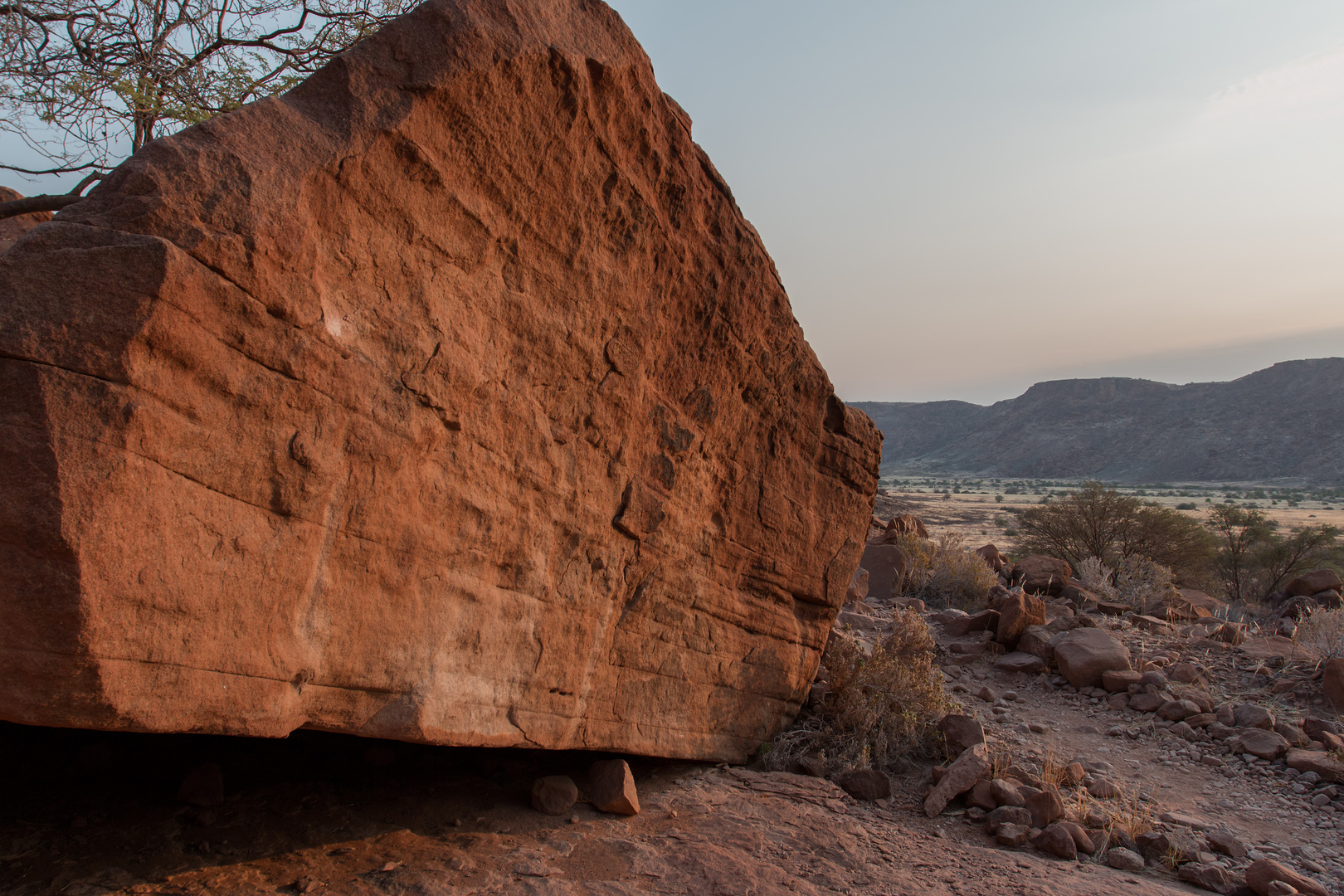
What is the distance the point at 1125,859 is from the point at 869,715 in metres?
1.78

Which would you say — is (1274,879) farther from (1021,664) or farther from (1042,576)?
(1042,576)

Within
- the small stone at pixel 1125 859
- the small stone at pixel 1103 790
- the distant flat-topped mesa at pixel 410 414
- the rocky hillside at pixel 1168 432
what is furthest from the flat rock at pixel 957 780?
the rocky hillside at pixel 1168 432

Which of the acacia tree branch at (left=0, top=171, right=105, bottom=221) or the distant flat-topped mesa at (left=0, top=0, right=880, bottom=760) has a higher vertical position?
the acacia tree branch at (left=0, top=171, right=105, bottom=221)

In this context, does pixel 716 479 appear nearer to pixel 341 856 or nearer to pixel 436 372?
pixel 436 372

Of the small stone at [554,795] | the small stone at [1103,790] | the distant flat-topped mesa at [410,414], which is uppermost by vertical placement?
the distant flat-topped mesa at [410,414]

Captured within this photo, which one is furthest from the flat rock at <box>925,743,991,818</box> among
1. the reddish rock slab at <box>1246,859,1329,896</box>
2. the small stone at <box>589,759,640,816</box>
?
the small stone at <box>589,759,640,816</box>

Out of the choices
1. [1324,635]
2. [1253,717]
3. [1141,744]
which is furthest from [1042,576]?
[1141,744]

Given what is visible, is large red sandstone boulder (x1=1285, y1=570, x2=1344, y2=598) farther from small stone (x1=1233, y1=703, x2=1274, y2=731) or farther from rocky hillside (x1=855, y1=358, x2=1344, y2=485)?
rocky hillside (x1=855, y1=358, x2=1344, y2=485)

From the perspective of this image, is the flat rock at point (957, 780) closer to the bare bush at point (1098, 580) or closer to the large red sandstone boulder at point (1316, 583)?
the bare bush at point (1098, 580)

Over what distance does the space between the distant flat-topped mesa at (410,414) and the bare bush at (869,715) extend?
59 cm

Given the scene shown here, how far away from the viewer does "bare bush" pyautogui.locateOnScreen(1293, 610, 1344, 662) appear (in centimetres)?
767

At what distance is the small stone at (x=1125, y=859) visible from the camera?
4.39 meters

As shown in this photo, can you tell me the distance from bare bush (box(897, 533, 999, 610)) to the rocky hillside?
218 feet

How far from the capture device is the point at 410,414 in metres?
3.13
